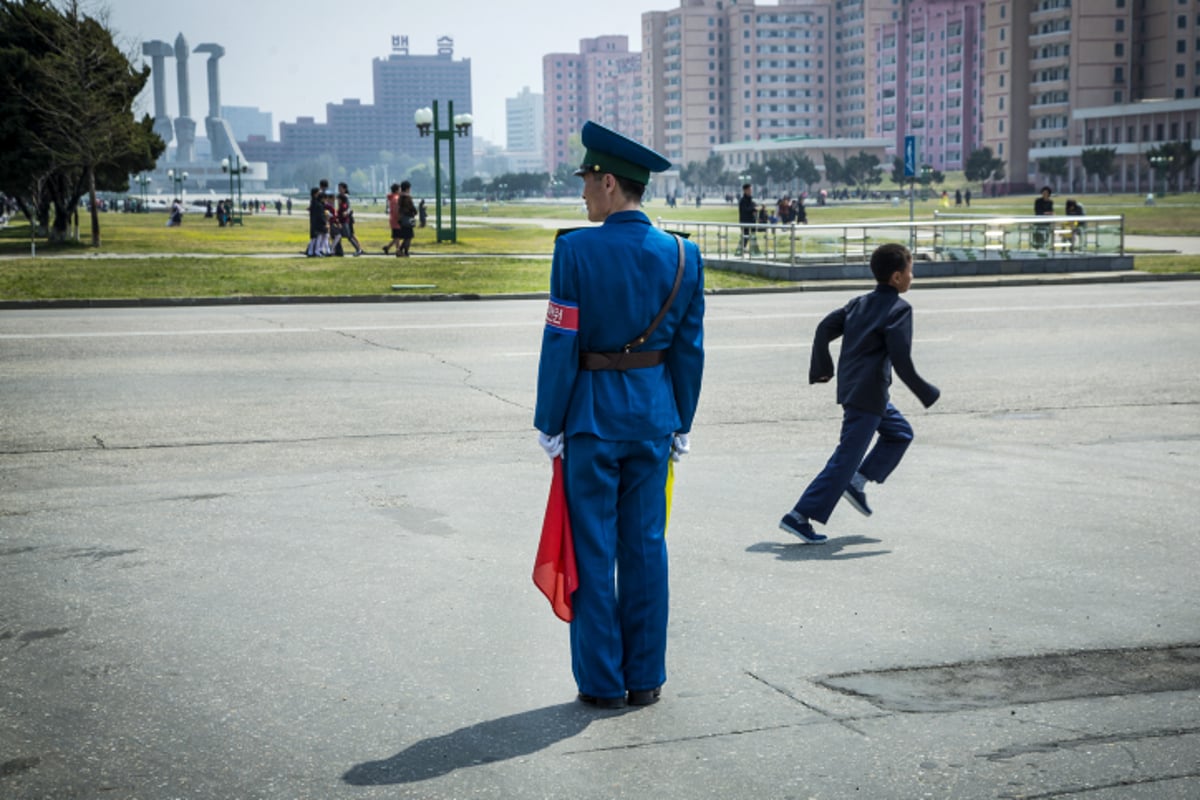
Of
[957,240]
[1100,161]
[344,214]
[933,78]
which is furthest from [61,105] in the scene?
[933,78]

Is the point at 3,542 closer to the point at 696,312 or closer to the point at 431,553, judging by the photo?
the point at 431,553

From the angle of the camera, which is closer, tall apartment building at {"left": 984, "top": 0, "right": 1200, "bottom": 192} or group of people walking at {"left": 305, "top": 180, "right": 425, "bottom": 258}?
group of people walking at {"left": 305, "top": 180, "right": 425, "bottom": 258}

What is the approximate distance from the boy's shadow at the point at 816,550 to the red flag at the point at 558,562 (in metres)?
2.18

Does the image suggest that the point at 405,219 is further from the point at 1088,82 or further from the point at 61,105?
the point at 1088,82

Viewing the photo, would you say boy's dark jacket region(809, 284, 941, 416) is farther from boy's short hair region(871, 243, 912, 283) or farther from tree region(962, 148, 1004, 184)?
tree region(962, 148, 1004, 184)

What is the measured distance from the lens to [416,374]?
12367mm

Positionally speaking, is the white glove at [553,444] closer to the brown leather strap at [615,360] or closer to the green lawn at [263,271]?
the brown leather strap at [615,360]

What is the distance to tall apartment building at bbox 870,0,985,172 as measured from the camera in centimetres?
16412

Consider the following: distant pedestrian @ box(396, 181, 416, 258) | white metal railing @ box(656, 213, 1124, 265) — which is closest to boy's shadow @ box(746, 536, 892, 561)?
white metal railing @ box(656, 213, 1124, 265)

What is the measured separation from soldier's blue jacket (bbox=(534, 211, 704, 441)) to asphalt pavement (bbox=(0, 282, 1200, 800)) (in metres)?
0.93

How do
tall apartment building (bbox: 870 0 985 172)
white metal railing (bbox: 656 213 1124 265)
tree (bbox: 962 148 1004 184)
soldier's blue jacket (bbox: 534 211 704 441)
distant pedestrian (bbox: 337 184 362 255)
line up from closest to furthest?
soldier's blue jacket (bbox: 534 211 704 441)
white metal railing (bbox: 656 213 1124 265)
distant pedestrian (bbox: 337 184 362 255)
tree (bbox: 962 148 1004 184)
tall apartment building (bbox: 870 0 985 172)

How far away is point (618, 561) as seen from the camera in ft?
14.4

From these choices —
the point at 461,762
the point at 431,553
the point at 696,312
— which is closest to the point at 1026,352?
the point at 431,553

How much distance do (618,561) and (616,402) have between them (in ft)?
1.74
